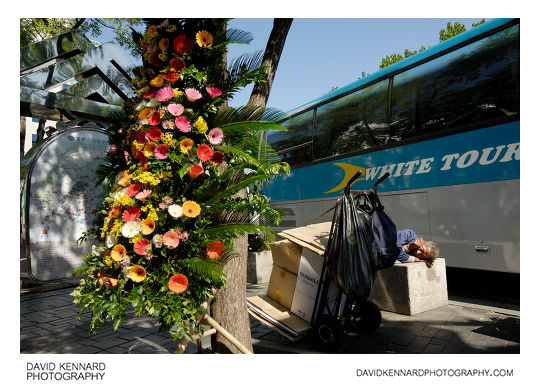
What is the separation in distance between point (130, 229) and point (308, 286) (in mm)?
2090

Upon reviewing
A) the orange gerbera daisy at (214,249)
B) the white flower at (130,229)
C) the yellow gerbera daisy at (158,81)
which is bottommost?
the orange gerbera daisy at (214,249)

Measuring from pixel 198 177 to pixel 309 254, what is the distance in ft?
5.72

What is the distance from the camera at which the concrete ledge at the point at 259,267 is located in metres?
7.23

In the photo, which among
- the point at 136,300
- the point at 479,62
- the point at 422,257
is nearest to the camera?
the point at 136,300

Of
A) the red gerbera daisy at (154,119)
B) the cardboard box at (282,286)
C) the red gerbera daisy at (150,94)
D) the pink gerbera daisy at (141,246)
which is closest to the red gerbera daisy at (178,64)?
the red gerbera daisy at (150,94)

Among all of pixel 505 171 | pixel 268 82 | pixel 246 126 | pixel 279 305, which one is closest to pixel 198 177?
pixel 246 126

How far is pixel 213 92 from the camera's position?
272cm

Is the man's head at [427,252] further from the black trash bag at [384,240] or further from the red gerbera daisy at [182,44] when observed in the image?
the red gerbera daisy at [182,44]

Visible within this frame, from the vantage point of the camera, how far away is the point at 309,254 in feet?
12.9

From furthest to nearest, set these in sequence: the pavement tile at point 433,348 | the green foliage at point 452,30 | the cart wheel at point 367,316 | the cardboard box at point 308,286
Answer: the green foliage at point 452,30 < the cart wheel at point 367,316 < the cardboard box at point 308,286 < the pavement tile at point 433,348

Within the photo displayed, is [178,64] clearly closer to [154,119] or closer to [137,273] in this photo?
[154,119]

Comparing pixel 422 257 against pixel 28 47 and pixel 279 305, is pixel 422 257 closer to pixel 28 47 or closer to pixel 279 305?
pixel 279 305

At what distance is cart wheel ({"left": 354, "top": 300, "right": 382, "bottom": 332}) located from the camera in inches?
163

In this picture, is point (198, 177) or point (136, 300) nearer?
point (136, 300)
